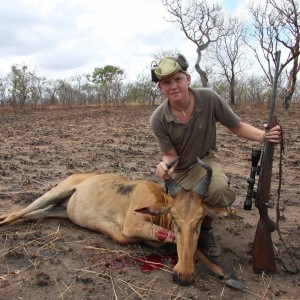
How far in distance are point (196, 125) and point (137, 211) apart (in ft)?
4.11

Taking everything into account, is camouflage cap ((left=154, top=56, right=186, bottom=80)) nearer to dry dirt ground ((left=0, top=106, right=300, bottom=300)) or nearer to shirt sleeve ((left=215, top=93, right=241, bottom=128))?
shirt sleeve ((left=215, top=93, right=241, bottom=128))

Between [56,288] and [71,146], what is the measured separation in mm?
8092

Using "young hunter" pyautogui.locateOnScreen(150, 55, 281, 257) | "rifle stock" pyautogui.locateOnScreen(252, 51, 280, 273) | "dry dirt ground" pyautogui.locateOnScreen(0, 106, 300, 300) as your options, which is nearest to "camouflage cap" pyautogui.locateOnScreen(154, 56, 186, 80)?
"young hunter" pyautogui.locateOnScreen(150, 55, 281, 257)

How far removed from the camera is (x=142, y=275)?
397 cm

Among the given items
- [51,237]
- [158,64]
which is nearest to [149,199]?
[51,237]

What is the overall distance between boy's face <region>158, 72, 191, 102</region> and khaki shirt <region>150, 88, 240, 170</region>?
0.25 m

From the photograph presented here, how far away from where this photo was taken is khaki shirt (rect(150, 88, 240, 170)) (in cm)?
466

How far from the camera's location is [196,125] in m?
4.65

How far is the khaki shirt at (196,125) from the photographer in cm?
466

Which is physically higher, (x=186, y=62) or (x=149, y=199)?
(x=186, y=62)

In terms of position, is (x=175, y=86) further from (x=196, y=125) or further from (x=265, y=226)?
(x=265, y=226)

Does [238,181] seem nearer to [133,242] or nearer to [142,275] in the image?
[133,242]

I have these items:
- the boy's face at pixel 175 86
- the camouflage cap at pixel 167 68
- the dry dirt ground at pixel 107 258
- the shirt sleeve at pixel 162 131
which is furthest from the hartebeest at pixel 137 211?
the camouflage cap at pixel 167 68

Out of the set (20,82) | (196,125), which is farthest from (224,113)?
(20,82)
